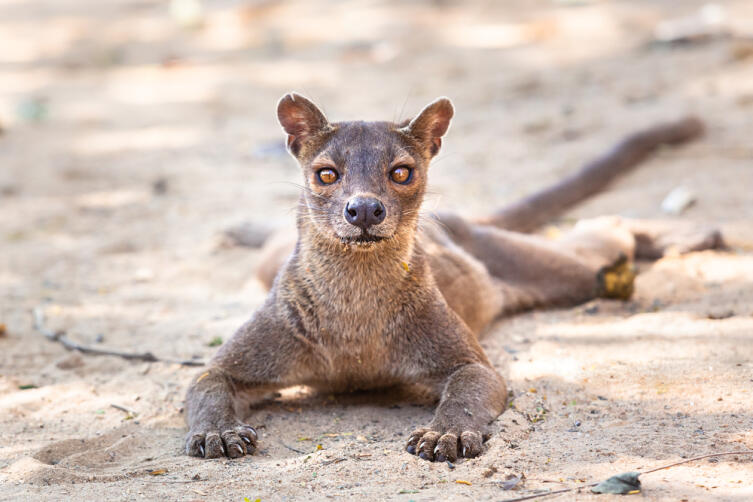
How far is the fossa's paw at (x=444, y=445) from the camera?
3.35 metres

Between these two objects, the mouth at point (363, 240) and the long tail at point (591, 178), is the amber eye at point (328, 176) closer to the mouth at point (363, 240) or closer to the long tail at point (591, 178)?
the mouth at point (363, 240)

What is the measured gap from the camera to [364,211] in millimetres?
3686

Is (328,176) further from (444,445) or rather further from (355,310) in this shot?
(444,445)

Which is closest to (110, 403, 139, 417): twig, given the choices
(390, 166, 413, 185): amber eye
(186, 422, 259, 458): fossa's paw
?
(186, 422, 259, 458): fossa's paw

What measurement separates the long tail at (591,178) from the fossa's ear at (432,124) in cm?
174

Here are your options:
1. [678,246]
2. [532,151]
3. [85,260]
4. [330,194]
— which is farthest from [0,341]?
[532,151]

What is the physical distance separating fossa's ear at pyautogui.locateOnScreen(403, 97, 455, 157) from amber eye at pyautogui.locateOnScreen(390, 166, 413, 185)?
336 mm

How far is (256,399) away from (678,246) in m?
3.26

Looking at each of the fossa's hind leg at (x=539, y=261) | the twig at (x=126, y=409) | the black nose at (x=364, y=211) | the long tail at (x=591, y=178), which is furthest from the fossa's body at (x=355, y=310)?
the long tail at (x=591, y=178)

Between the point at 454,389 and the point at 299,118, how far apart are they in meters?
1.60

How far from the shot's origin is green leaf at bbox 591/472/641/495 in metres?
2.80

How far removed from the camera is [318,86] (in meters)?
10.9

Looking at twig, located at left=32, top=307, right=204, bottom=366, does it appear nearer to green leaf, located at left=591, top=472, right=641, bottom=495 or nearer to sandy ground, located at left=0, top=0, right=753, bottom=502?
sandy ground, located at left=0, top=0, right=753, bottom=502

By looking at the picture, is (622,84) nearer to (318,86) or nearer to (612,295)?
(318,86)
